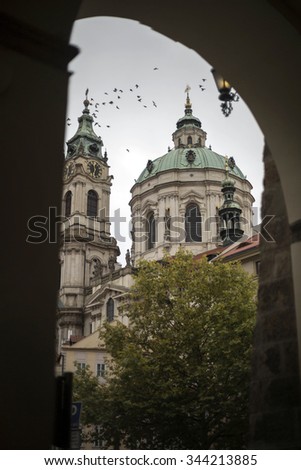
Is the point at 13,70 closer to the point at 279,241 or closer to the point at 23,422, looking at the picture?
the point at 23,422

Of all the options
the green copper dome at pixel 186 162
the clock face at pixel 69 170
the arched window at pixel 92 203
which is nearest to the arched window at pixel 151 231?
the green copper dome at pixel 186 162

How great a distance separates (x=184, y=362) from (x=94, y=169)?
1868 inches

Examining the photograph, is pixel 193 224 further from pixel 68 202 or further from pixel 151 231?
pixel 68 202

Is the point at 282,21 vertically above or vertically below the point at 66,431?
above

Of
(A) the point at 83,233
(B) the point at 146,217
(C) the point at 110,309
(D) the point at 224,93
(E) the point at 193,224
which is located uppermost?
(B) the point at 146,217

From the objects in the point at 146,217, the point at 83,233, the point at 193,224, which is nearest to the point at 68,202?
the point at 83,233

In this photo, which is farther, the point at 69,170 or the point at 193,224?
the point at 69,170

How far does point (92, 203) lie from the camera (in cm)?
6328

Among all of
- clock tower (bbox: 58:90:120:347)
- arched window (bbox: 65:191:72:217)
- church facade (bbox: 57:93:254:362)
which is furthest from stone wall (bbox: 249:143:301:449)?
arched window (bbox: 65:191:72:217)

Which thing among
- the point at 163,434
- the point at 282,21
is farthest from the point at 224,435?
the point at 282,21

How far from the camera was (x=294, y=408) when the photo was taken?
15.0 feet

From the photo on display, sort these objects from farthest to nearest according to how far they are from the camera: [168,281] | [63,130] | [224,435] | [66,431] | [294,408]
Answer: [168,281]
[224,435]
[294,408]
[63,130]
[66,431]

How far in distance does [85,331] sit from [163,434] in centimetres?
3806

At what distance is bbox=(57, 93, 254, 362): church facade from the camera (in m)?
52.1
